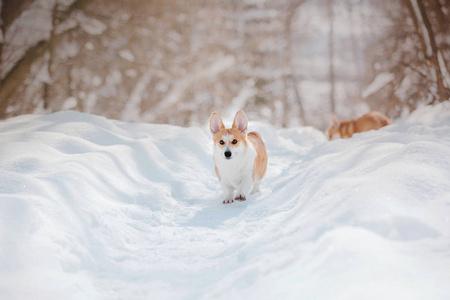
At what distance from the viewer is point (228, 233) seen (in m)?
2.48

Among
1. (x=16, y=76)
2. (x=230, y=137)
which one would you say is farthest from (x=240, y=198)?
(x=16, y=76)

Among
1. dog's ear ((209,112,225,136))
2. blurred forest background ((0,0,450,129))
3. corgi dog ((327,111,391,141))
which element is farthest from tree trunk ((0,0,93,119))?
corgi dog ((327,111,391,141))

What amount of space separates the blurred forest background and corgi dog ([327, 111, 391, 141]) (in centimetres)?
89

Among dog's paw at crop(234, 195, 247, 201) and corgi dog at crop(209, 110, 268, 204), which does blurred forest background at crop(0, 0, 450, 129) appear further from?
dog's paw at crop(234, 195, 247, 201)

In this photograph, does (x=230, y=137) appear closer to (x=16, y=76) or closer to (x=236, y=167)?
(x=236, y=167)

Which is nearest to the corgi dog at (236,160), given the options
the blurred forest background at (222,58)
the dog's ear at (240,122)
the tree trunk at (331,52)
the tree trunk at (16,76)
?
the dog's ear at (240,122)

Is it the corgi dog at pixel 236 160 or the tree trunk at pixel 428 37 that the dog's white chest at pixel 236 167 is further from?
the tree trunk at pixel 428 37

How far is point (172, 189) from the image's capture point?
371cm

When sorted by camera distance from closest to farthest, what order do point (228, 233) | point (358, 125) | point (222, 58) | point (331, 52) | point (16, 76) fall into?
point (228, 233)
point (16, 76)
point (358, 125)
point (222, 58)
point (331, 52)

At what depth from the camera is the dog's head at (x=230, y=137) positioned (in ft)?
11.5

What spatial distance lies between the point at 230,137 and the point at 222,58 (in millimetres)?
9200

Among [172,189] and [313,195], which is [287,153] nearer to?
[172,189]

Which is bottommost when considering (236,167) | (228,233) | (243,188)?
(228,233)

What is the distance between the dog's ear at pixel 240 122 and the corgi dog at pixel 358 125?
3.77 metres
